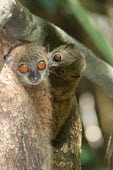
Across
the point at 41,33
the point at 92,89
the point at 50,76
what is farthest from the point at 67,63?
the point at 92,89

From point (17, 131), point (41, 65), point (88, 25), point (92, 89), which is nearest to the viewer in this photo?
point (17, 131)

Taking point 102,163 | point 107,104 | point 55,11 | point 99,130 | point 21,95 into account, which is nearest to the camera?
point 21,95

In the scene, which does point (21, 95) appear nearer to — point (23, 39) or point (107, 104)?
point (23, 39)

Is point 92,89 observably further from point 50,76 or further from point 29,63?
point 29,63

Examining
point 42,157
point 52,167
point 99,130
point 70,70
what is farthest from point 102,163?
point 42,157

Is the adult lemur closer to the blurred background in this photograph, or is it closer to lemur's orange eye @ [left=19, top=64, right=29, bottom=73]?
lemur's orange eye @ [left=19, top=64, right=29, bottom=73]
